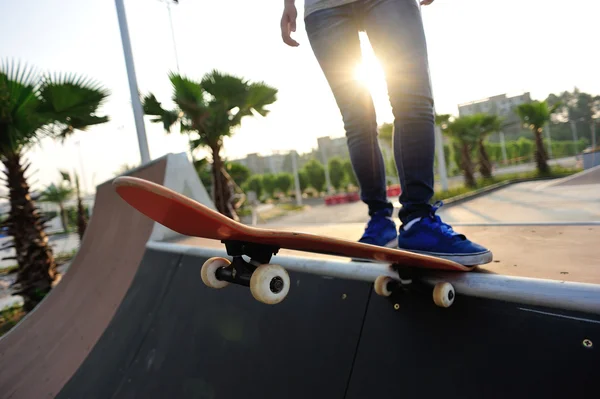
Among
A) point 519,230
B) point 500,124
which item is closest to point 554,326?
point 519,230

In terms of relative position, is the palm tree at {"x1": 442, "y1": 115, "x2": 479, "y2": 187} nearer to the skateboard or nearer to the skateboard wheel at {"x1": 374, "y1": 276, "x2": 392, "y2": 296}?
the skateboard wheel at {"x1": 374, "y1": 276, "x2": 392, "y2": 296}

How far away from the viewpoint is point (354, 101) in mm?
1292

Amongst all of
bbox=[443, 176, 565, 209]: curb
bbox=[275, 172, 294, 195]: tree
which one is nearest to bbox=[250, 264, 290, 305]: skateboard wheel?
bbox=[443, 176, 565, 209]: curb

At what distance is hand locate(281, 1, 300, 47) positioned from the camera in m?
1.37

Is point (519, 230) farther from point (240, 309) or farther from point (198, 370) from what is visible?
point (198, 370)

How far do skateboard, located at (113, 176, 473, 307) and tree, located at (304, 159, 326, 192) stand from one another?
37661 millimetres

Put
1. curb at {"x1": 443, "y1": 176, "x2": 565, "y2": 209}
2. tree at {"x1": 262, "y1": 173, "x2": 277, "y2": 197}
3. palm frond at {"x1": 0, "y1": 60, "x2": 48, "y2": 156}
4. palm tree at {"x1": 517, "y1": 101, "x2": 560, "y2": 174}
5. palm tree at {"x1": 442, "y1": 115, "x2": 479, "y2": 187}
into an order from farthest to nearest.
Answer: tree at {"x1": 262, "y1": 173, "x2": 277, "y2": 197} → palm tree at {"x1": 517, "y1": 101, "x2": 560, "y2": 174} → palm tree at {"x1": 442, "y1": 115, "x2": 479, "y2": 187} → curb at {"x1": 443, "y1": 176, "x2": 565, "y2": 209} → palm frond at {"x1": 0, "y1": 60, "x2": 48, "y2": 156}

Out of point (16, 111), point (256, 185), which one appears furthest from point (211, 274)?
point (256, 185)

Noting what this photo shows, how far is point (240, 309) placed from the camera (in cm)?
127

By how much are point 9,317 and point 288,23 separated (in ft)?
21.7

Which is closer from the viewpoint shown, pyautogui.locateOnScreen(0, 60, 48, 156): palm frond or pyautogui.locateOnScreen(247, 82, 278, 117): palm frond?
pyautogui.locateOnScreen(0, 60, 48, 156): palm frond

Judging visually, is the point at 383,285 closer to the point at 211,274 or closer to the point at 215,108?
the point at 211,274

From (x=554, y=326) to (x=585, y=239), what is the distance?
A: 68 centimetres

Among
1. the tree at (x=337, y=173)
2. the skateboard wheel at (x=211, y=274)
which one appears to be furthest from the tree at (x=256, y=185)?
the skateboard wheel at (x=211, y=274)
